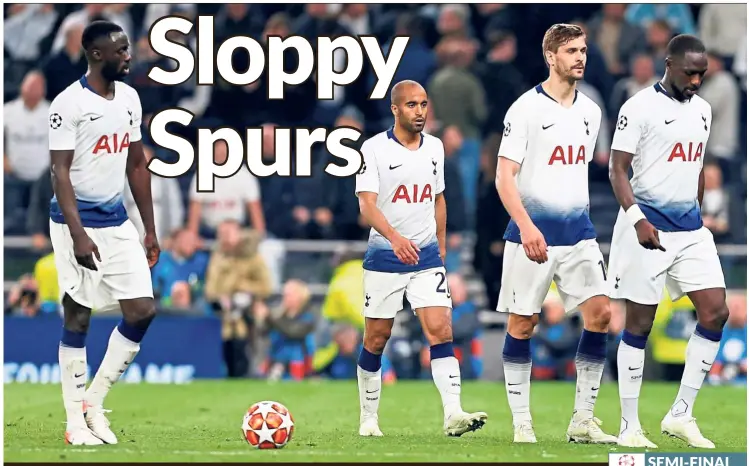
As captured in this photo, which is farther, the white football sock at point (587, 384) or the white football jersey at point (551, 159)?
the white football sock at point (587, 384)

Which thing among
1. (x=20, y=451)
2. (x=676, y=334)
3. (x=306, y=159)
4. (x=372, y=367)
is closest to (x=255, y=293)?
(x=306, y=159)

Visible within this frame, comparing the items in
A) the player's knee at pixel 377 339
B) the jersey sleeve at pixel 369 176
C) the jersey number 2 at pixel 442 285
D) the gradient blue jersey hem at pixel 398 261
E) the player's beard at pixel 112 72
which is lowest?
the player's knee at pixel 377 339

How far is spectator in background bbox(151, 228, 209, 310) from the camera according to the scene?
18.6 metres

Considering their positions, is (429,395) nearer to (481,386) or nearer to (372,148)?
(481,386)

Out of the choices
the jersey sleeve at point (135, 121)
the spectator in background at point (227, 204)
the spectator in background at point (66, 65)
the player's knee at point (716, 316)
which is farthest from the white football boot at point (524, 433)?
the spectator in background at point (66, 65)

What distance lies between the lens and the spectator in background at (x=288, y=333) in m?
18.2

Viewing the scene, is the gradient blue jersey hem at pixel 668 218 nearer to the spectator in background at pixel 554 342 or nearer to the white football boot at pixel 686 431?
the white football boot at pixel 686 431

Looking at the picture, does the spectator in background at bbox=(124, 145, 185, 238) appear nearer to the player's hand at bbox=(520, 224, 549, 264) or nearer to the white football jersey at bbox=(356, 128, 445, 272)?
the white football jersey at bbox=(356, 128, 445, 272)

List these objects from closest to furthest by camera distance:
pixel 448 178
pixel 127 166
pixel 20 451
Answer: pixel 20 451, pixel 127 166, pixel 448 178

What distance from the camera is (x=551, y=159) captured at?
1152 cm

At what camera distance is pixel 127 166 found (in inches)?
470

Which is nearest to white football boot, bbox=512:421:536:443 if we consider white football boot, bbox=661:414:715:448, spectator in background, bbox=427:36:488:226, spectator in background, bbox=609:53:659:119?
white football boot, bbox=661:414:715:448

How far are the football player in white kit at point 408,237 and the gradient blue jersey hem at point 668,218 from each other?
5.08 feet

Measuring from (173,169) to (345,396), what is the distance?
2.91 meters
